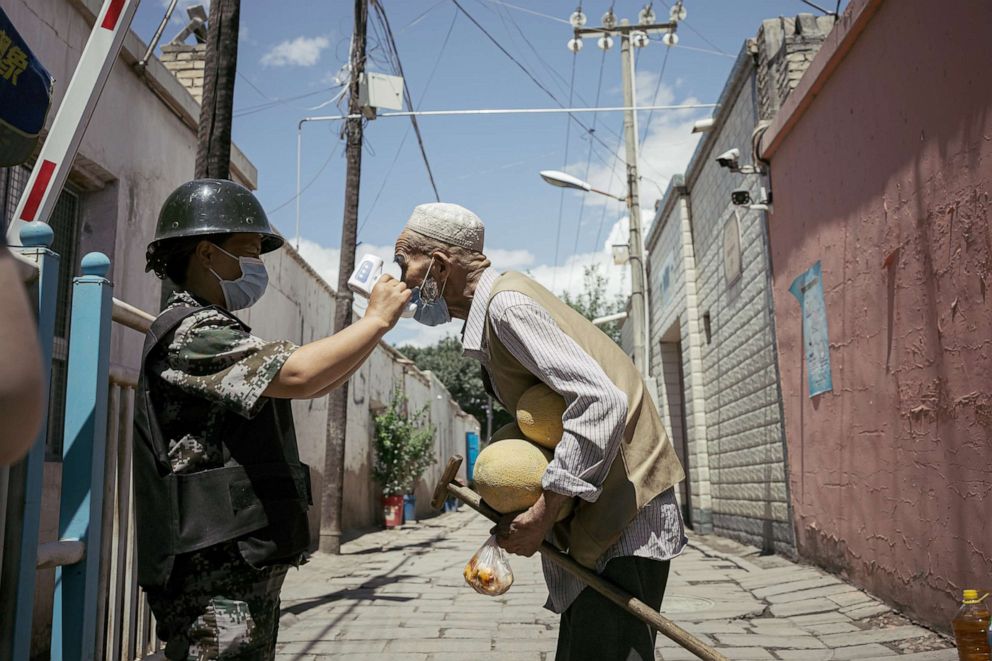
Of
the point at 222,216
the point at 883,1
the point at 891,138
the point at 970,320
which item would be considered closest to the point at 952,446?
the point at 970,320

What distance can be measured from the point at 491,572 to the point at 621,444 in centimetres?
47

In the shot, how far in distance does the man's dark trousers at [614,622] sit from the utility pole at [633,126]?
10706 millimetres

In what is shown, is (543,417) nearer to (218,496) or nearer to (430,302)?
(430,302)

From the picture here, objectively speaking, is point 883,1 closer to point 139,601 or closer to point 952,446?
point 952,446

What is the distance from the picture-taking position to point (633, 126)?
14.6 meters

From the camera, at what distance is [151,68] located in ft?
22.7

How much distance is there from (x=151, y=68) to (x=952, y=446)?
6503 mm

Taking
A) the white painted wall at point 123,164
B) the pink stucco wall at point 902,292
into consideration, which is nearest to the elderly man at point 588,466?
the white painted wall at point 123,164

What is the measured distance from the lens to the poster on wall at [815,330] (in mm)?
6859

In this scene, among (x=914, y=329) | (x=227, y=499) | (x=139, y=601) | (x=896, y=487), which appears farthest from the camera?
(x=896, y=487)

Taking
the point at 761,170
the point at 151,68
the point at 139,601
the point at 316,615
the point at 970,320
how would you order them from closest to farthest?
1. the point at 139,601
2. the point at 970,320
3. the point at 316,615
4. the point at 151,68
5. the point at 761,170

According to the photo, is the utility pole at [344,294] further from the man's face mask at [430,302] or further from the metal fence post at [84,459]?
the man's face mask at [430,302]

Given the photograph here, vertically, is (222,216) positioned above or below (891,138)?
below

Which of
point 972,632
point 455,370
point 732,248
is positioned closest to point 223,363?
point 972,632
